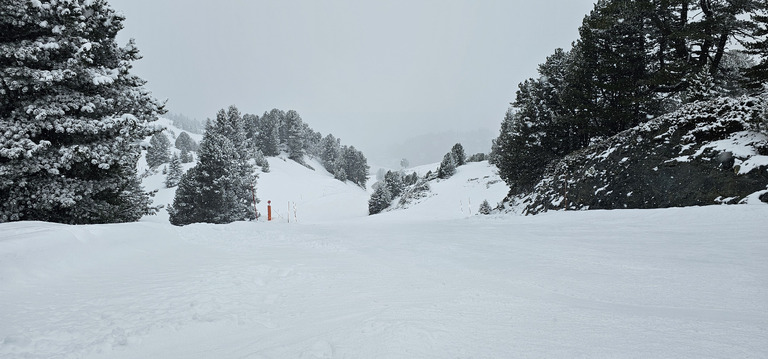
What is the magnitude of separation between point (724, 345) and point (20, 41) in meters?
13.2

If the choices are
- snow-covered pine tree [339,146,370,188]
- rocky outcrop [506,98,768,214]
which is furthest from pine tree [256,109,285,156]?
rocky outcrop [506,98,768,214]

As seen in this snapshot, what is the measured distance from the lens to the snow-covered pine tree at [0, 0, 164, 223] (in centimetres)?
787

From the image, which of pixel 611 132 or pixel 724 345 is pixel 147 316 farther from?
pixel 611 132

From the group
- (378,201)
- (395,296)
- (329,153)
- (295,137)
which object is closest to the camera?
(395,296)

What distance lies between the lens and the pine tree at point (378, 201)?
144ft

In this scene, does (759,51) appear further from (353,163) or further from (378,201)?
(353,163)

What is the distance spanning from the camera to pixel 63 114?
816cm

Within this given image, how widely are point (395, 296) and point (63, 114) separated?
9264 mm

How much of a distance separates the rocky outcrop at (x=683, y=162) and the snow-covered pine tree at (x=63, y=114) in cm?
1438

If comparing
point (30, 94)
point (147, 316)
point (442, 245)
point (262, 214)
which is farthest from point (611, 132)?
point (262, 214)

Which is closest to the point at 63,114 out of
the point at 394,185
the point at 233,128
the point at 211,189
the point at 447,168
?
the point at 211,189

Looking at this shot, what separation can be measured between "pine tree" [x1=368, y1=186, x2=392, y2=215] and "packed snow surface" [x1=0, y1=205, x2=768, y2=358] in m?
37.1

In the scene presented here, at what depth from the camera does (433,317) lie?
9.54ft

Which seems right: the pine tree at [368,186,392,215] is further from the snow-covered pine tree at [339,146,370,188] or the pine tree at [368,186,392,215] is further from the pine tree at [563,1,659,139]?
the snow-covered pine tree at [339,146,370,188]
